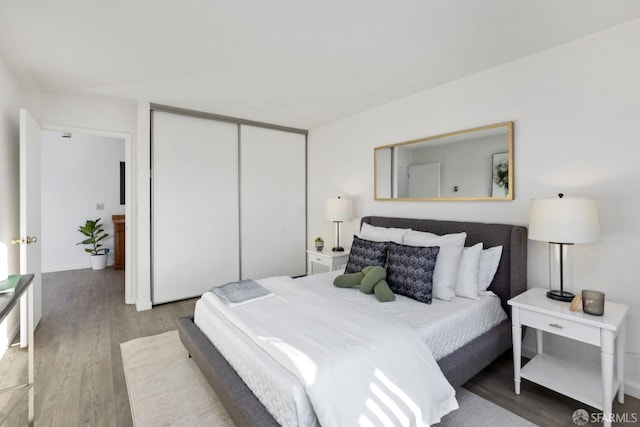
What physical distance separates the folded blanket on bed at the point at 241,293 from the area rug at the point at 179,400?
0.60m

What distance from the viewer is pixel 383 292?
232 centimetres

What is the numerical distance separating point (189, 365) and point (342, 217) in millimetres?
2287

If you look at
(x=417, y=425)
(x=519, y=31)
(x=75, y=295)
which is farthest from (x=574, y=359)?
(x=75, y=295)

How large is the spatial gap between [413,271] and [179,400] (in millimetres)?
1832

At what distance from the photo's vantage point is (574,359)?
2307 mm

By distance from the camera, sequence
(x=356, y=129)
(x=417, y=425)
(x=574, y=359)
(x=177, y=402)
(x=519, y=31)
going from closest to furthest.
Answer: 1. (x=417, y=425)
2. (x=177, y=402)
3. (x=519, y=31)
4. (x=574, y=359)
5. (x=356, y=129)

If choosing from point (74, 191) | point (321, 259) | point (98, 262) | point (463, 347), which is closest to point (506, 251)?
point (463, 347)

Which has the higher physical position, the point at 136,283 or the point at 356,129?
the point at 356,129

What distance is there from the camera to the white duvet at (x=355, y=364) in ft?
4.38

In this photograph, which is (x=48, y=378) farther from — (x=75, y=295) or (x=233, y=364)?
(x=75, y=295)

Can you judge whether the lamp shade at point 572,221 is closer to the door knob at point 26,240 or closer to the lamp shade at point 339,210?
the lamp shade at point 339,210

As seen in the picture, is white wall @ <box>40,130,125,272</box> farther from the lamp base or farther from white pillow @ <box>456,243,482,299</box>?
the lamp base

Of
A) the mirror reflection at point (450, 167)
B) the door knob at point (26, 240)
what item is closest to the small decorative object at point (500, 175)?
the mirror reflection at point (450, 167)

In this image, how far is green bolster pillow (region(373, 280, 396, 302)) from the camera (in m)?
2.29
